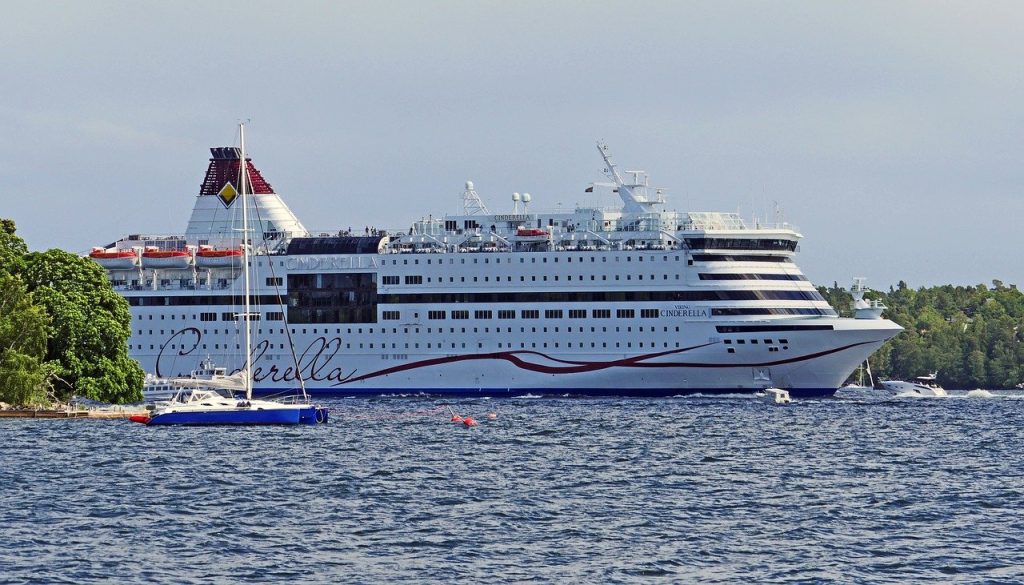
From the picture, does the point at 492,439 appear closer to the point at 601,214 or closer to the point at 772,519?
the point at 772,519

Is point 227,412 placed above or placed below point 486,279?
below

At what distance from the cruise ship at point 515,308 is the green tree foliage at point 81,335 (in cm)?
1976

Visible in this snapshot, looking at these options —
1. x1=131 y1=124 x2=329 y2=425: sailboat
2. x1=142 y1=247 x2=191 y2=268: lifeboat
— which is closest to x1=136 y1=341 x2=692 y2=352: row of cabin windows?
x1=142 y1=247 x2=191 y2=268: lifeboat

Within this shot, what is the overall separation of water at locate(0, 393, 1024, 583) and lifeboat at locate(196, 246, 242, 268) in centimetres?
3522

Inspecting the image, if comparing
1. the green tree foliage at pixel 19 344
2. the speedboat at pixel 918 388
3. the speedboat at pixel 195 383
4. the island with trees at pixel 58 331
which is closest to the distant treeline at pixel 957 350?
the speedboat at pixel 918 388

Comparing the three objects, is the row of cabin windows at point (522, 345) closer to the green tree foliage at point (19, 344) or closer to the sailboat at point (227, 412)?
the sailboat at point (227, 412)

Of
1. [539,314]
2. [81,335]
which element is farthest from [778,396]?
[81,335]

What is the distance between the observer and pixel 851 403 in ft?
283

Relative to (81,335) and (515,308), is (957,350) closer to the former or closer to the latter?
(515,308)

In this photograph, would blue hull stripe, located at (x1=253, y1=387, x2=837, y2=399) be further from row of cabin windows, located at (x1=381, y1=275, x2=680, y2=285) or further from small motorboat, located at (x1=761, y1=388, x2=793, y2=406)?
row of cabin windows, located at (x1=381, y1=275, x2=680, y2=285)

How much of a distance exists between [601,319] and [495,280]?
6.33m

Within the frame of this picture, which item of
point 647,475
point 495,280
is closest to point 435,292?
point 495,280

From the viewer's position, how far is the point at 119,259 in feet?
325

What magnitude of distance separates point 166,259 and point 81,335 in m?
33.5
